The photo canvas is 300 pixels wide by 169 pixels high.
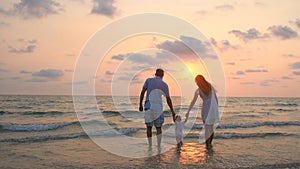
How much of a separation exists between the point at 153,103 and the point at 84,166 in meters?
2.37

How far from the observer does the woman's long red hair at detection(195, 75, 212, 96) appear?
8070mm

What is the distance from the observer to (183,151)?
8.12m

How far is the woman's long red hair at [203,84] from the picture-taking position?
26.5 ft

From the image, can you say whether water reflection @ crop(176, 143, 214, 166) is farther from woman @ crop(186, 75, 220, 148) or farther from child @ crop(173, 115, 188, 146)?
woman @ crop(186, 75, 220, 148)

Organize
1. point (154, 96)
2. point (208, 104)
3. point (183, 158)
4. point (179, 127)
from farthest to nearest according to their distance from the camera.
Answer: point (179, 127), point (208, 104), point (154, 96), point (183, 158)

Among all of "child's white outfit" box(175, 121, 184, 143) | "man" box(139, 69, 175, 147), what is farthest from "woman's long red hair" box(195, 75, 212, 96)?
"child's white outfit" box(175, 121, 184, 143)

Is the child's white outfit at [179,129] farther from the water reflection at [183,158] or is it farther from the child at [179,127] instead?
the water reflection at [183,158]

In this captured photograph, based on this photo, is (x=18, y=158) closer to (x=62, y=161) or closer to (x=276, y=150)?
(x=62, y=161)

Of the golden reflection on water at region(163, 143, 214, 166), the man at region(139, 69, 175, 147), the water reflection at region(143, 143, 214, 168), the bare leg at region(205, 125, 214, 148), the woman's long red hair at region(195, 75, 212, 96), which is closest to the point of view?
the water reflection at region(143, 143, 214, 168)

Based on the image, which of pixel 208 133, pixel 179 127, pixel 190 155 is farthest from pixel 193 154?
pixel 179 127

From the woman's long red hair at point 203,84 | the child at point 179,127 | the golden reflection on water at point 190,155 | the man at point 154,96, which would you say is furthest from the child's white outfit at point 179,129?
the woman's long red hair at point 203,84

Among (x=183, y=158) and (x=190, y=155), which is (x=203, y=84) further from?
(x=183, y=158)

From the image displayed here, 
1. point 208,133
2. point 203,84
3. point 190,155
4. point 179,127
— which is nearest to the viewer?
point 190,155

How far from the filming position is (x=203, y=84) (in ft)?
26.5
